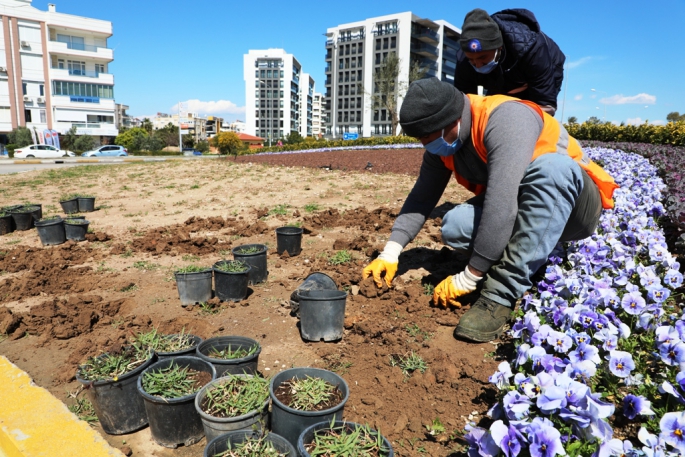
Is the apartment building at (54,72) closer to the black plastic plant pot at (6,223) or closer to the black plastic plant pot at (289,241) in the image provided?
the black plastic plant pot at (6,223)

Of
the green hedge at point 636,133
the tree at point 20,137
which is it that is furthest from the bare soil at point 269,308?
the tree at point 20,137

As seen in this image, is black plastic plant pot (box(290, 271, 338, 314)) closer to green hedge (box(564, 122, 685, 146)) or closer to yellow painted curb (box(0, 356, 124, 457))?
yellow painted curb (box(0, 356, 124, 457))

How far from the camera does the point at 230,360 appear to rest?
6.94ft

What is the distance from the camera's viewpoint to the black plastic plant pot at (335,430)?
153cm

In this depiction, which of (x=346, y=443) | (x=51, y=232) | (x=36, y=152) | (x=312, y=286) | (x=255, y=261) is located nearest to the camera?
(x=346, y=443)

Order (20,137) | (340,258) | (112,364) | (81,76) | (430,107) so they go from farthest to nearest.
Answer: (81,76) < (20,137) < (340,258) < (430,107) < (112,364)

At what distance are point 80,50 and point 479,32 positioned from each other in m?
54.8

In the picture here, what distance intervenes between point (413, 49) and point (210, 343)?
7903 cm

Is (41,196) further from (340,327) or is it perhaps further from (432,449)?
(432,449)

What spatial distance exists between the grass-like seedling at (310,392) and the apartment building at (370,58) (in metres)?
73.4

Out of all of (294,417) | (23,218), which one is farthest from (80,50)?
(294,417)

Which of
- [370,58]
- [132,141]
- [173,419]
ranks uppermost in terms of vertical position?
[370,58]

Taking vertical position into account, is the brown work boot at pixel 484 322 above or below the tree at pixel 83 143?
below

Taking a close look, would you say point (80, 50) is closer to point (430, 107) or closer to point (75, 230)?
point (75, 230)
